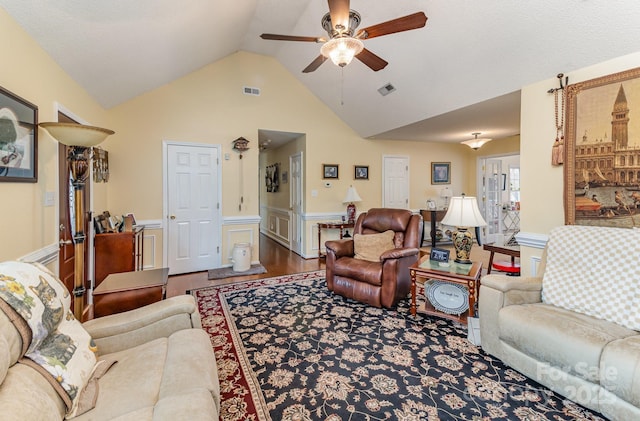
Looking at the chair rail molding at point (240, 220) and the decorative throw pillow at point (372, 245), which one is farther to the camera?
the chair rail molding at point (240, 220)

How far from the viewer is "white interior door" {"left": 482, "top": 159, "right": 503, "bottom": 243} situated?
22.1 feet

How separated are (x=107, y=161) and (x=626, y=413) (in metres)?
5.29

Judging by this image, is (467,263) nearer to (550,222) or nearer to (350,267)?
(550,222)

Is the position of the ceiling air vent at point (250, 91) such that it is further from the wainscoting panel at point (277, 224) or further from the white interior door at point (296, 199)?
the wainscoting panel at point (277, 224)

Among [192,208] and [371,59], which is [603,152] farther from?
[192,208]

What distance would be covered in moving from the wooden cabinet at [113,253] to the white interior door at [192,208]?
1014mm

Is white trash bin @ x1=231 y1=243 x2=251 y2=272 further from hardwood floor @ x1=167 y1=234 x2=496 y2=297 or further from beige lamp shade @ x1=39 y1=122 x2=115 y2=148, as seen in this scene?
beige lamp shade @ x1=39 y1=122 x2=115 y2=148

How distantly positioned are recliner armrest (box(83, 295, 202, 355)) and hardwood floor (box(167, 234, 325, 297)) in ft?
7.03

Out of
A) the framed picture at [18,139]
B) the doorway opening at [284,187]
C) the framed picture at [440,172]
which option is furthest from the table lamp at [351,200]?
the framed picture at [18,139]

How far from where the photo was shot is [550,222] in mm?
2799

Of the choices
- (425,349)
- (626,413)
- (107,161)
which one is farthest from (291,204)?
(626,413)

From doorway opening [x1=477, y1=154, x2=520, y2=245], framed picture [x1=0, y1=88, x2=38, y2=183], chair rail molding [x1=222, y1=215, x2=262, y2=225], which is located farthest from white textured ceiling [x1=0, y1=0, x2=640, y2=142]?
chair rail molding [x1=222, y1=215, x2=262, y2=225]

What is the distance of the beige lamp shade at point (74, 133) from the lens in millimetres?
1802

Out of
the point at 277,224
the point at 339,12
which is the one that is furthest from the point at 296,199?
the point at 339,12
